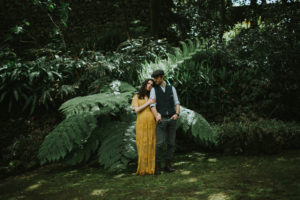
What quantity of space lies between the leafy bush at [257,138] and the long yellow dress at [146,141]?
1376 mm

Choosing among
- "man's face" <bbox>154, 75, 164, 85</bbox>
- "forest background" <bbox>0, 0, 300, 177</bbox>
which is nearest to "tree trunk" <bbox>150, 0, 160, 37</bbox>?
"forest background" <bbox>0, 0, 300, 177</bbox>

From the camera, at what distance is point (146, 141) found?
4.14 meters

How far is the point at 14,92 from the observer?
616 cm

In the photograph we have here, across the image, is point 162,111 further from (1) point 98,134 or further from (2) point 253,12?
(2) point 253,12

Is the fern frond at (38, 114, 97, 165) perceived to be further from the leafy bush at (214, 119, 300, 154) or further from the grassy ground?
the leafy bush at (214, 119, 300, 154)

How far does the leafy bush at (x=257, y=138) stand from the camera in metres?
4.52

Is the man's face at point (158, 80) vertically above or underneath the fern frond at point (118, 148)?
above

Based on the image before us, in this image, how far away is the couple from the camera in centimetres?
412

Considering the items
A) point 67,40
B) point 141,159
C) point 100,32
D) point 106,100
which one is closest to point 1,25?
point 67,40

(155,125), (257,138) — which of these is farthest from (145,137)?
(257,138)

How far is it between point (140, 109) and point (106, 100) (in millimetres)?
575

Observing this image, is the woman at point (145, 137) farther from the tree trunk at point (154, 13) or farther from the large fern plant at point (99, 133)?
the tree trunk at point (154, 13)

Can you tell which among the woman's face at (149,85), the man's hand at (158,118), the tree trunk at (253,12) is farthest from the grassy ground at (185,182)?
the tree trunk at (253,12)

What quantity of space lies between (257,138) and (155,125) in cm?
175
